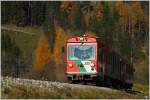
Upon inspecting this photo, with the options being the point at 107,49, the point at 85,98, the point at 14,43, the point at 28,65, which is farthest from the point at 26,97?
the point at 14,43

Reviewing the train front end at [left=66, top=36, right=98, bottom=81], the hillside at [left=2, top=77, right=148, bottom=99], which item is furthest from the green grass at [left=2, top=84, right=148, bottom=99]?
the train front end at [left=66, top=36, right=98, bottom=81]

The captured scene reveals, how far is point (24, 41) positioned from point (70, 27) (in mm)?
4036

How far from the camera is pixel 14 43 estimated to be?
36.0m

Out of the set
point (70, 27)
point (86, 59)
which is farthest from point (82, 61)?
point (70, 27)

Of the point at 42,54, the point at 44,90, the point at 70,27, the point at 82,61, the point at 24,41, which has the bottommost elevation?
the point at 44,90

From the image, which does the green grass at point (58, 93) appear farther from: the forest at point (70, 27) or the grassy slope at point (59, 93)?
the forest at point (70, 27)

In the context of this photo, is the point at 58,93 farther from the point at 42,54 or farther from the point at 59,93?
the point at 42,54

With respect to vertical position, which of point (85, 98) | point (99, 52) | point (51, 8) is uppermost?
point (51, 8)

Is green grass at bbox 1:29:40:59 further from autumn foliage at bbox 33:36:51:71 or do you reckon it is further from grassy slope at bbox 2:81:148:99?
grassy slope at bbox 2:81:148:99

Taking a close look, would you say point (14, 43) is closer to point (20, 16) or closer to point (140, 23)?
point (20, 16)

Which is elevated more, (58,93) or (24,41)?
(24,41)

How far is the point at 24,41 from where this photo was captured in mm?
37531

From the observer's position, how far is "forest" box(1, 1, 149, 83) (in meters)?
32.1

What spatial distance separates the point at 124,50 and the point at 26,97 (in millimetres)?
15987
